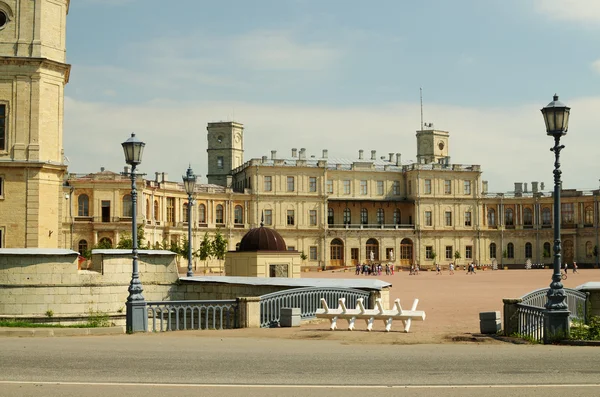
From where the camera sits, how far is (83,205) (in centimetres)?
7200

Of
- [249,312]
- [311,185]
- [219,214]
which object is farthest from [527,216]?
[249,312]

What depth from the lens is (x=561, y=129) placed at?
1653 centimetres

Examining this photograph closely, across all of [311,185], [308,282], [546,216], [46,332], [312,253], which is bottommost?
[46,332]

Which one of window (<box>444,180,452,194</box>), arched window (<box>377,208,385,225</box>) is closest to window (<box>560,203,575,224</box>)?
window (<box>444,180,452,194</box>)

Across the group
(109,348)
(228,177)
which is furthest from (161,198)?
(109,348)

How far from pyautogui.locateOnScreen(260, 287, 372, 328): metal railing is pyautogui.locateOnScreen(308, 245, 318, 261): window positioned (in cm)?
6641

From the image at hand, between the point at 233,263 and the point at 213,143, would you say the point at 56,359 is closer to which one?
the point at 233,263

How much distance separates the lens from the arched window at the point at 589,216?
92375 millimetres

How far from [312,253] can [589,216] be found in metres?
32.7

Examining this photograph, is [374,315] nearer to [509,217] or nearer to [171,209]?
[171,209]

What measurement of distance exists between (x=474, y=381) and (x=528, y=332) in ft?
21.7

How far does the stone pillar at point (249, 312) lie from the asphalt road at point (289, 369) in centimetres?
372

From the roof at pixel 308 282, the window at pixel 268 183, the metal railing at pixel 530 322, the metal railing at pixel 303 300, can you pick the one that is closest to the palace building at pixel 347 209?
the window at pixel 268 183

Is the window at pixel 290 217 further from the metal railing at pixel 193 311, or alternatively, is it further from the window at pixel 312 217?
the metal railing at pixel 193 311
